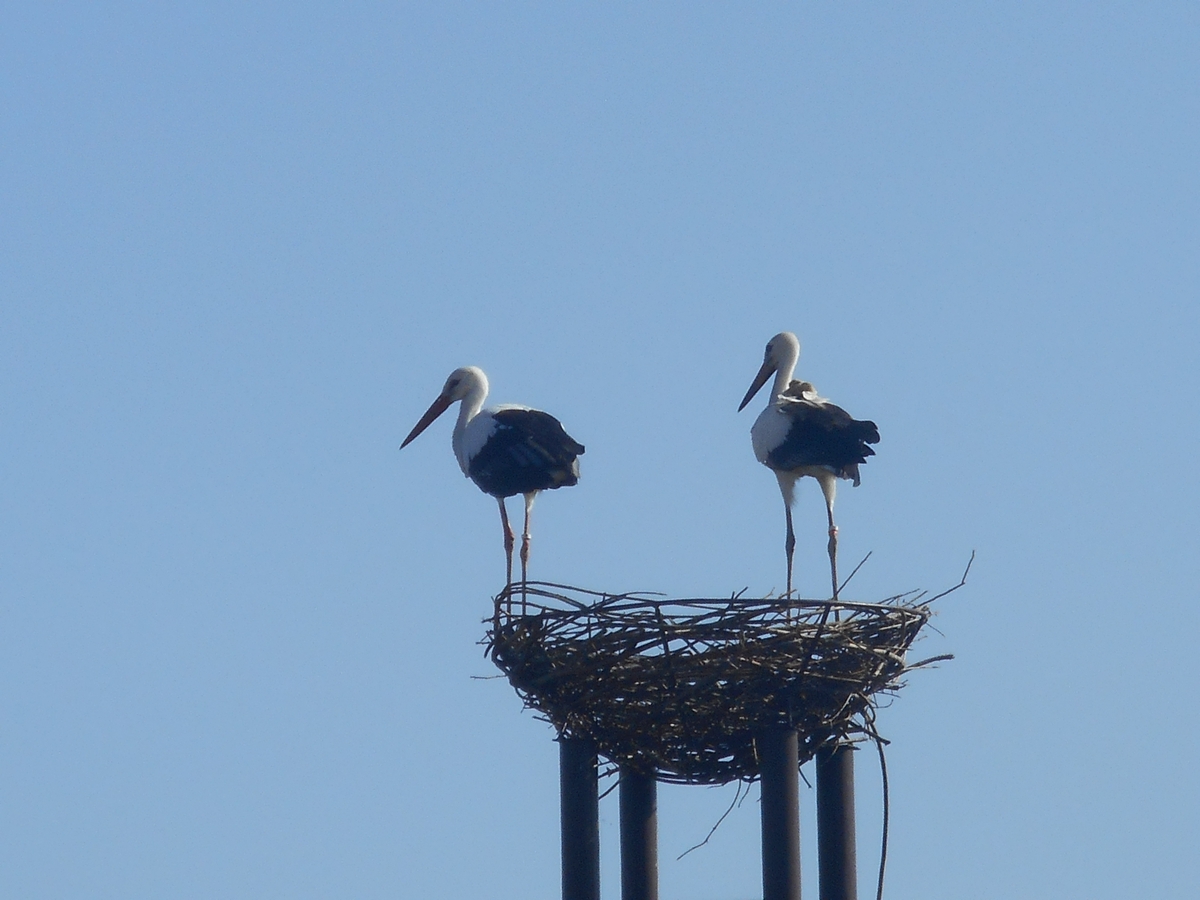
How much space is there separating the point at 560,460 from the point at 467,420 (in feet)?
4.89

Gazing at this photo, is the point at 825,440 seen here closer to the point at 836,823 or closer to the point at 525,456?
the point at 525,456

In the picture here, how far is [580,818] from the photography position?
8.58m

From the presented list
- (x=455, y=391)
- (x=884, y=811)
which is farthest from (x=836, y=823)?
(x=455, y=391)

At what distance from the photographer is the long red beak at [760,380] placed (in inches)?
495

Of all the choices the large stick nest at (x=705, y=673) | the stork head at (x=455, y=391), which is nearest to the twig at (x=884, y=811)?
the large stick nest at (x=705, y=673)

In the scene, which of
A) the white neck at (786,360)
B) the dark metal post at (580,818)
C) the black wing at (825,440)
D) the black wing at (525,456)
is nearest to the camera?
the dark metal post at (580,818)

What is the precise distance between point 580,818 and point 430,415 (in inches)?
192

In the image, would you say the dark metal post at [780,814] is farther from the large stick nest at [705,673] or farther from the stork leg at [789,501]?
the stork leg at [789,501]

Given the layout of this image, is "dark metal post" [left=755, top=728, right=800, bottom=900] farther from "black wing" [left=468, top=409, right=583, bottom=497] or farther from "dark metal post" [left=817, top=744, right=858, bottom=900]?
"black wing" [left=468, top=409, right=583, bottom=497]

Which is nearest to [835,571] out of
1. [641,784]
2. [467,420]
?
[467,420]

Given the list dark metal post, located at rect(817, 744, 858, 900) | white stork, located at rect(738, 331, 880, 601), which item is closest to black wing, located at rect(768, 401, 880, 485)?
white stork, located at rect(738, 331, 880, 601)

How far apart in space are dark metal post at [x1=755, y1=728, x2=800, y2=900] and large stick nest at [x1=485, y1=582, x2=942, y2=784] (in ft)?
0.27

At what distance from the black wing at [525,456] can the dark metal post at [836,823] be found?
288cm

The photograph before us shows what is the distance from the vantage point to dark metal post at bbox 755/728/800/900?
26.7 ft
